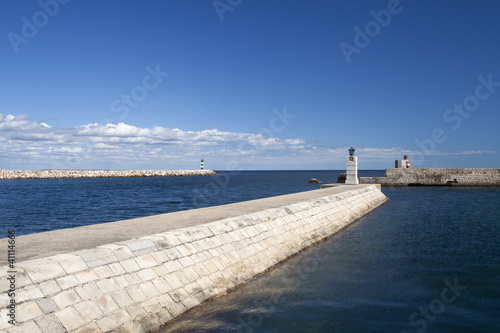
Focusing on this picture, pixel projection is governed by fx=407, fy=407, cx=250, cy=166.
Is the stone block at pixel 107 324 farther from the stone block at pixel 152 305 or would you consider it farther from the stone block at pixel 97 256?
the stone block at pixel 97 256

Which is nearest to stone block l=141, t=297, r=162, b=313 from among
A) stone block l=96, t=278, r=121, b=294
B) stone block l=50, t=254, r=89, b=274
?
stone block l=96, t=278, r=121, b=294

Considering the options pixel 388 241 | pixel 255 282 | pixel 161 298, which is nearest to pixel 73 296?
pixel 161 298

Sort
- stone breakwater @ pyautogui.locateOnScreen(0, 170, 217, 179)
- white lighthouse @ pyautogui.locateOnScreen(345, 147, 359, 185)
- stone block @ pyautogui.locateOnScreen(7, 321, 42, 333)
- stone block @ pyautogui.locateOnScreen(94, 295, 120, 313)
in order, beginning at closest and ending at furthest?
stone block @ pyautogui.locateOnScreen(7, 321, 42, 333) < stone block @ pyautogui.locateOnScreen(94, 295, 120, 313) < white lighthouse @ pyautogui.locateOnScreen(345, 147, 359, 185) < stone breakwater @ pyautogui.locateOnScreen(0, 170, 217, 179)

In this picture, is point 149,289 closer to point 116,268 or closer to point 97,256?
point 116,268

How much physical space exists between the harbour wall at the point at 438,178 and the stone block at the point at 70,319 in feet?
132

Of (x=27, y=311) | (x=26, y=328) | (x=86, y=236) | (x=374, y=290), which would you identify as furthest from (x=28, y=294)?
(x=374, y=290)

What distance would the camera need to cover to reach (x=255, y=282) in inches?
323

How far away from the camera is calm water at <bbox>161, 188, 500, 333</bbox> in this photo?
239 inches

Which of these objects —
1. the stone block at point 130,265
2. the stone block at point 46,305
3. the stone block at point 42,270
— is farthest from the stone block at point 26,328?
the stone block at point 130,265

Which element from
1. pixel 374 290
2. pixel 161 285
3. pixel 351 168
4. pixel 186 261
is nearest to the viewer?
pixel 161 285

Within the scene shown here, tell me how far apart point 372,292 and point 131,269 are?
4.36m

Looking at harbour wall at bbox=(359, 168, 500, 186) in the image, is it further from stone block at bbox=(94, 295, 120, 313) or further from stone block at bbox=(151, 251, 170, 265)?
stone block at bbox=(94, 295, 120, 313)

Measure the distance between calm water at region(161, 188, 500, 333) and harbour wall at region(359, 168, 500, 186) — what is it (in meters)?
32.5

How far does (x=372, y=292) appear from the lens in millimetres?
7547
